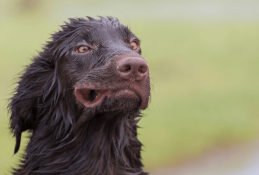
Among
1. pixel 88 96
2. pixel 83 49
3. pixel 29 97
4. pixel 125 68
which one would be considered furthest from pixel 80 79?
pixel 29 97

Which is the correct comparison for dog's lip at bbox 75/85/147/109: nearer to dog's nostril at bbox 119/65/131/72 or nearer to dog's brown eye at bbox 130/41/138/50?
dog's nostril at bbox 119/65/131/72

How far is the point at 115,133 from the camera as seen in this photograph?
3107mm

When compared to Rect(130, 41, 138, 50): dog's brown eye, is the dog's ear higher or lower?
lower

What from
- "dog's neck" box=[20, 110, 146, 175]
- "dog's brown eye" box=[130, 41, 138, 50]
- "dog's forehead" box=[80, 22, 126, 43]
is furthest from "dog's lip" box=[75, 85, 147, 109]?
"dog's brown eye" box=[130, 41, 138, 50]

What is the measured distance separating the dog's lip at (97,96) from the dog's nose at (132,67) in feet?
0.37

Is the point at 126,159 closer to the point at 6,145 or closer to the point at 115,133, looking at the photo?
the point at 115,133

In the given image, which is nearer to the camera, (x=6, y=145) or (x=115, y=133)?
(x=115, y=133)

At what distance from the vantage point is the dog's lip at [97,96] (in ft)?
8.02

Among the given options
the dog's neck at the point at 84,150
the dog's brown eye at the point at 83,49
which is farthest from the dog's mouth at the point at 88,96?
the dog's brown eye at the point at 83,49

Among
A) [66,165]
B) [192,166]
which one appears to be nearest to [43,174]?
[66,165]

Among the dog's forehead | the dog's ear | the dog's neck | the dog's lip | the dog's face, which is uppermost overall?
the dog's forehead

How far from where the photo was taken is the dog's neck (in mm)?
2955

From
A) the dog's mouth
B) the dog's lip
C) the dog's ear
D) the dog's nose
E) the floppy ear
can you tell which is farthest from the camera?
the floppy ear

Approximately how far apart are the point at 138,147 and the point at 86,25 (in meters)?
1.47
